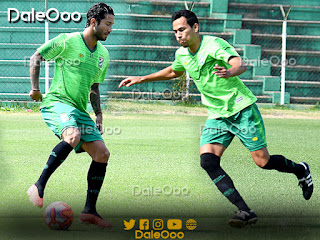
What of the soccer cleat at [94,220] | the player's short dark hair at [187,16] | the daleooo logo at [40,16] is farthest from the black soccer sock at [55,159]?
the daleooo logo at [40,16]

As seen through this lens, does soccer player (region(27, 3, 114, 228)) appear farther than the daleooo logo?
No

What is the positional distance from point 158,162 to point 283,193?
74.1 inches

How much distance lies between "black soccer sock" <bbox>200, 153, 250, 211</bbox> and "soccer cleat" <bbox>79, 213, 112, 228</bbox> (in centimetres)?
81

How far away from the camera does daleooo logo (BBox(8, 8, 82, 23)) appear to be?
46.0 feet

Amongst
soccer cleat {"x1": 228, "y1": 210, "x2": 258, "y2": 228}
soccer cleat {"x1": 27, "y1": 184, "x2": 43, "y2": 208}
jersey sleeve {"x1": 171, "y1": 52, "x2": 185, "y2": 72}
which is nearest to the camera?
soccer cleat {"x1": 228, "y1": 210, "x2": 258, "y2": 228}

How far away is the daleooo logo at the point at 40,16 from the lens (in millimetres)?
14027

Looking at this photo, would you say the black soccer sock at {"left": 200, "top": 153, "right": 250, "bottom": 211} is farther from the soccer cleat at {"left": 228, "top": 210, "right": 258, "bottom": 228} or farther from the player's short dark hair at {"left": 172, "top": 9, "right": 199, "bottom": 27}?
the player's short dark hair at {"left": 172, "top": 9, "right": 199, "bottom": 27}

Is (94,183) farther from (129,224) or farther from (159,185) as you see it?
(159,185)

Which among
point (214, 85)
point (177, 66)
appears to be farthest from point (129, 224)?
point (177, 66)

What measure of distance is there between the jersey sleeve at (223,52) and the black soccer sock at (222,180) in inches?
27.9

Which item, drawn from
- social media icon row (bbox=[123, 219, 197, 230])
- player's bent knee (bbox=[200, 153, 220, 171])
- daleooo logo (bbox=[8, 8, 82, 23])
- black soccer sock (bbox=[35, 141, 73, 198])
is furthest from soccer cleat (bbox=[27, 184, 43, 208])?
daleooo logo (bbox=[8, 8, 82, 23])

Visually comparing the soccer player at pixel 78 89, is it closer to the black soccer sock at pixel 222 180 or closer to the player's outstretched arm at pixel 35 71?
the player's outstretched arm at pixel 35 71

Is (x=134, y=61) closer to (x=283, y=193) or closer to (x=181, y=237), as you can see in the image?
(x=283, y=193)

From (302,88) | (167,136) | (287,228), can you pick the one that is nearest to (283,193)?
(287,228)
